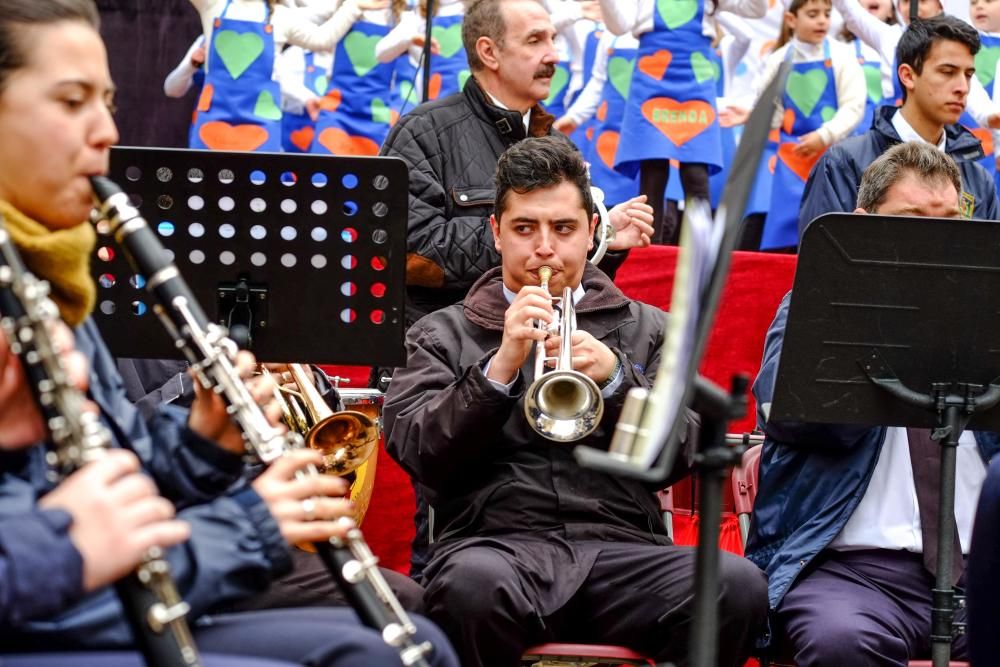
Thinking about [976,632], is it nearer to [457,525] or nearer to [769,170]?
[457,525]

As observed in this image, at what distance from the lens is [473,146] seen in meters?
5.49

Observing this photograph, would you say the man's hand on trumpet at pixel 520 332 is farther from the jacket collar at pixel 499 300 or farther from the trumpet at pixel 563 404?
the jacket collar at pixel 499 300

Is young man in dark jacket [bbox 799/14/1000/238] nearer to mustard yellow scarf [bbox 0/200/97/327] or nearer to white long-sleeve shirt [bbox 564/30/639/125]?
white long-sleeve shirt [bbox 564/30/639/125]

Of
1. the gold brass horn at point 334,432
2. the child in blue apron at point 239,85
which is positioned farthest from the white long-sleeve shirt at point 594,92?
the gold brass horn at point 334,432

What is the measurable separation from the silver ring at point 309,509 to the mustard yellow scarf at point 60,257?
488 millimetres

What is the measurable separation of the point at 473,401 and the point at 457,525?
17.0 inches

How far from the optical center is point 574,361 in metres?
3.92

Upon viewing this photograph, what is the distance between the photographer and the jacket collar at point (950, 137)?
20.8ft

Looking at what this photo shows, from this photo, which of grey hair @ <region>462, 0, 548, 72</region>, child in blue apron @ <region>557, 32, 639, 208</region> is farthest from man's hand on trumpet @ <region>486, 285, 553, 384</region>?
child in blue apron @ <region>557, 32, 639, 208</region>

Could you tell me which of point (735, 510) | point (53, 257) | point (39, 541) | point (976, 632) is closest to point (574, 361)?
point (735, 510)

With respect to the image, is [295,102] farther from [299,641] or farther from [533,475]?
[299,641]

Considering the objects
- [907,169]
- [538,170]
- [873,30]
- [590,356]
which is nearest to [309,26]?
[873,30]

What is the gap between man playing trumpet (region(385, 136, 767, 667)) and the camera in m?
3.69

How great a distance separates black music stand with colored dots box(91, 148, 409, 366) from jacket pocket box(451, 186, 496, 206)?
1.69 meters
